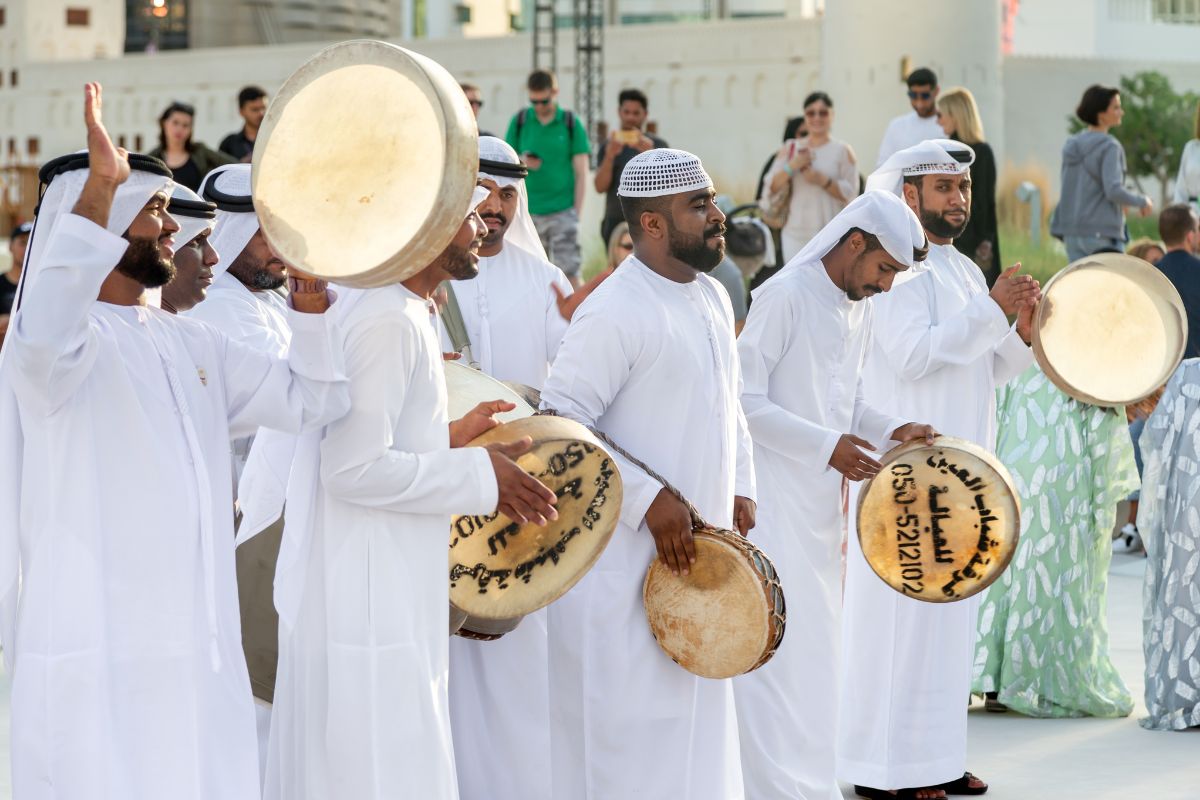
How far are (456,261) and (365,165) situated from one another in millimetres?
478

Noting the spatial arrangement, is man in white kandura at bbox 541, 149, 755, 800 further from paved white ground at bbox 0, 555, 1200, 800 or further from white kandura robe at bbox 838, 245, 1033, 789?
paved white ground at bbox 0, 555, 1200, 800

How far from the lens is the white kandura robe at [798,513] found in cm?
524

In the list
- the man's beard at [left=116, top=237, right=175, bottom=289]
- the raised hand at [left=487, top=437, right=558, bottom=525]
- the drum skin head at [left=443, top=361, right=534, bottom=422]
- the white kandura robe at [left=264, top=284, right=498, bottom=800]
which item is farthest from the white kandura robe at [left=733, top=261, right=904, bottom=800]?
the man's beard at [left=116, top=237, right=175, bottom=289]

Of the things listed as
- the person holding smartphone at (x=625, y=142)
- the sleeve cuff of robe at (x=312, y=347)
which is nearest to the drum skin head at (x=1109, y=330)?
the sleeve cuff of robe at (x=312, y=347)

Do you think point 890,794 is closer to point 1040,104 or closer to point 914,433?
point 914,433

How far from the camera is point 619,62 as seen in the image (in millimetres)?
31484

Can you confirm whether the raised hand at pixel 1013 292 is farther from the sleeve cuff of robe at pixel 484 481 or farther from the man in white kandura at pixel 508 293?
the sleeve cuff of robe at pixel 484 481

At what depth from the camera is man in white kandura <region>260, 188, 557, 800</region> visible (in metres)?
3.77

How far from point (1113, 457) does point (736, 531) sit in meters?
2.63

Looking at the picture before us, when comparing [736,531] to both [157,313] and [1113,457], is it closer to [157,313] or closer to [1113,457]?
[157,313]

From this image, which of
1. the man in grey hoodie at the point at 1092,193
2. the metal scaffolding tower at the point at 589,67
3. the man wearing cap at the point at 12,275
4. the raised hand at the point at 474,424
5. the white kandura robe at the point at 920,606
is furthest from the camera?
the metal scaffolding tower at the point at 589,67

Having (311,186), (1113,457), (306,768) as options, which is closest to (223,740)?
(306,768)

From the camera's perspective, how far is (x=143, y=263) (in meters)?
3.68

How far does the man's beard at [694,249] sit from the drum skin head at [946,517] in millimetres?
860
